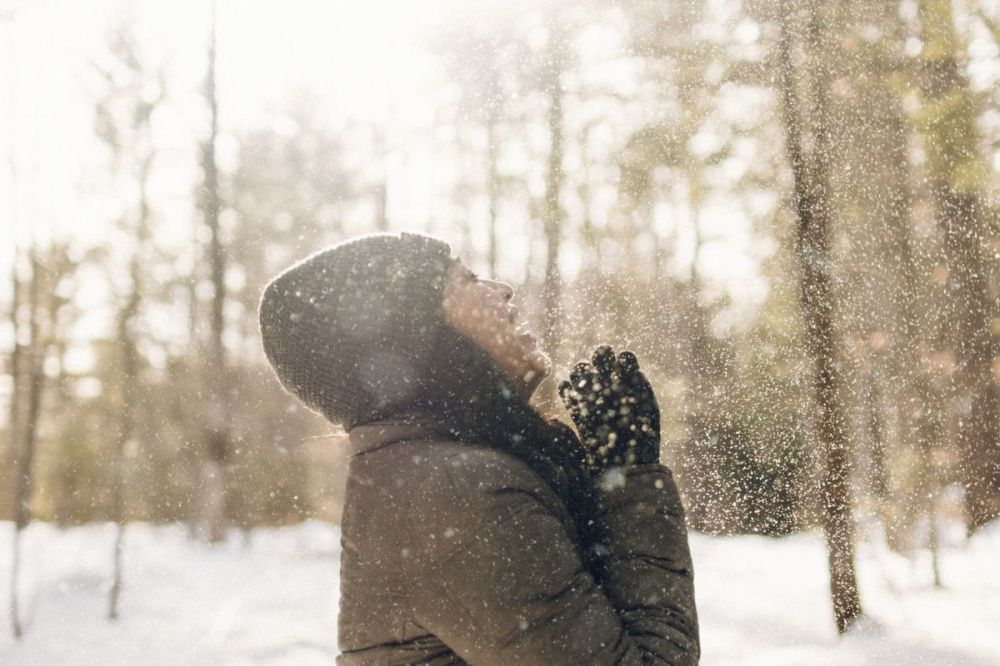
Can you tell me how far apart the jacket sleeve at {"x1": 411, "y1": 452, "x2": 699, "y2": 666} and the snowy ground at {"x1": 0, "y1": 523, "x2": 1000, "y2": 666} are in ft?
15.5

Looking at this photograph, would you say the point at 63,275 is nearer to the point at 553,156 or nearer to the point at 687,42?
the point at 553,156

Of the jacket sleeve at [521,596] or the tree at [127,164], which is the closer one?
the jacket sleeve at [521,596]

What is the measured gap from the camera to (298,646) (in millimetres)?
7465

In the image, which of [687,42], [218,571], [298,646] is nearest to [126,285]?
[218,571]

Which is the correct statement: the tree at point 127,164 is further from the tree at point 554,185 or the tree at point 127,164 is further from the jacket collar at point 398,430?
the jacket collar at point 398,430

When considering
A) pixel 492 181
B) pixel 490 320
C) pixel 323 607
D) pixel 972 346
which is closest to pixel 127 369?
pixel 323 607

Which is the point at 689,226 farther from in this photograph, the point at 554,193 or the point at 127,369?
the point at 127,369

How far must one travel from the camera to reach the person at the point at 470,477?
1144mm

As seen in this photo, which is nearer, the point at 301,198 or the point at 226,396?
the point at 226,396

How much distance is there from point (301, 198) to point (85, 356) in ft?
17.2

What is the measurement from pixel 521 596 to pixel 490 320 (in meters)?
0.58

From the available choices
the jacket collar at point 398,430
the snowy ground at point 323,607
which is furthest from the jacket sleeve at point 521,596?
the snowy ground at point 323,607

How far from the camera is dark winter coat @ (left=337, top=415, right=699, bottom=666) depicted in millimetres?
1135

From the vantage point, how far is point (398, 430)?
51.9 inches
